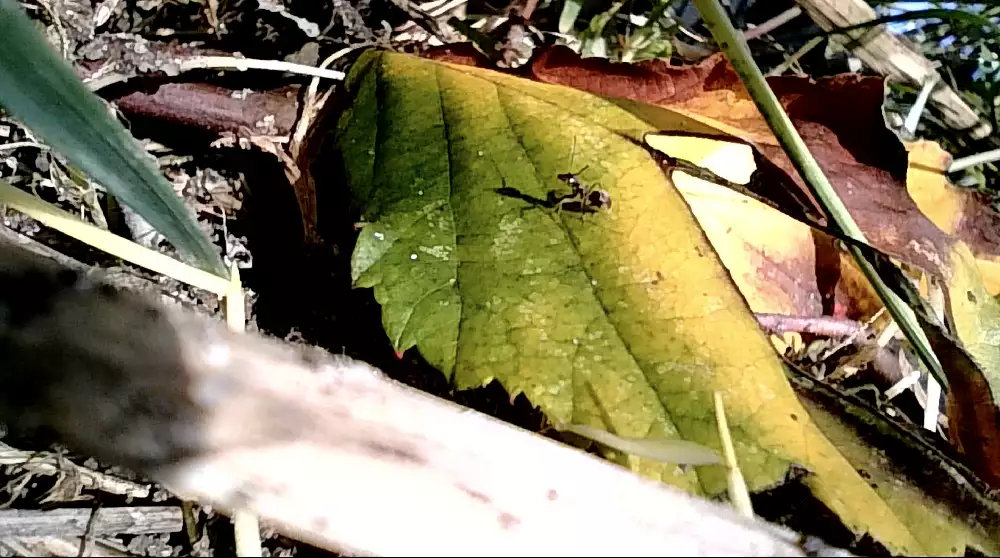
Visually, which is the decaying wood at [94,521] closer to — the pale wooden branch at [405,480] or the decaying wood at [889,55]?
the pale wooden branch at [405,480]

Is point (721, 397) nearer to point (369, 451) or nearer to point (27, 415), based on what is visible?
point (369, 451)

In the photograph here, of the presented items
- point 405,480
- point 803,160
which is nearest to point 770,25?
point 803,160

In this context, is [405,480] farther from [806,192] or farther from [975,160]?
[975,160]

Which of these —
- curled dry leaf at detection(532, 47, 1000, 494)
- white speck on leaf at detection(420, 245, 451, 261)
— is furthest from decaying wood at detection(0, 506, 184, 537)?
curled dry leaf at detection(532, 47, 1000, 494)

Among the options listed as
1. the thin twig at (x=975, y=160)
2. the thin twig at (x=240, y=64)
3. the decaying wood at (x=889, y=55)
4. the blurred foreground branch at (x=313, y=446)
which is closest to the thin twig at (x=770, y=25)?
the decaying wood at (x=889, y=55)

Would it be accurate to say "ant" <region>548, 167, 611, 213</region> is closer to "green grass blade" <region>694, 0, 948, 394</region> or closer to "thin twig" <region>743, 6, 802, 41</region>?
"green grass blade" <region>694, 0, 948, 394</region>

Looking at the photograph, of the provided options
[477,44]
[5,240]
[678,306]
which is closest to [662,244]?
[678,306]
